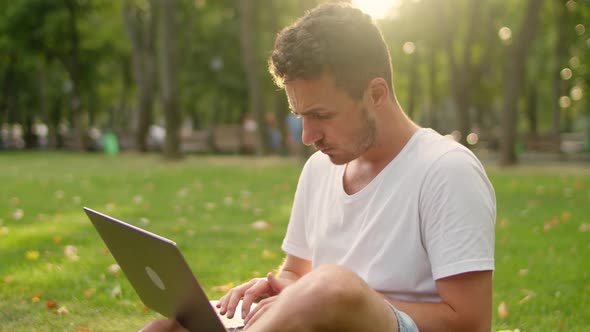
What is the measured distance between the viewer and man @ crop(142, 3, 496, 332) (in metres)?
2.44

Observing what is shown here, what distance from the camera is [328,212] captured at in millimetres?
3049

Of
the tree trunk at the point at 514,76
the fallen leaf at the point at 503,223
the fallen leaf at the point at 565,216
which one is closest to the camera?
the fallen leaf at the point at 503,223

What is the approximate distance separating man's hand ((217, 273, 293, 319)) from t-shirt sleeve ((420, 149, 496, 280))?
27.1 inches

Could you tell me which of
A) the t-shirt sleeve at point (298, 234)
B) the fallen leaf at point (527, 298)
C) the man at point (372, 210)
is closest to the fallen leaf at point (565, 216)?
the fallen leaf at point (527, 298)

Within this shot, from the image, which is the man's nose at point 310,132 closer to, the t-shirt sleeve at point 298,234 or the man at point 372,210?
the man at point 372,210

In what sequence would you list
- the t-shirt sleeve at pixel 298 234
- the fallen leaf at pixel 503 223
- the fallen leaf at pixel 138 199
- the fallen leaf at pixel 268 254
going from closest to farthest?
the t-shirt sleeve at pixel 298 234 < the fallen leaf at pixel 268 254 < the fallen leaf at pixel 503 223 < the fallen leaf at pixel 138 199

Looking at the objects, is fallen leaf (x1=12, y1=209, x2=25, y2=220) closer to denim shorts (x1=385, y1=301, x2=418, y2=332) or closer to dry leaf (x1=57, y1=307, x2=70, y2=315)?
dry leaf (x1=57, y1=307, x2=70, y2=315)

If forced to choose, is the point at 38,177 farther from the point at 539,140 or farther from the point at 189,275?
the point at 539,140

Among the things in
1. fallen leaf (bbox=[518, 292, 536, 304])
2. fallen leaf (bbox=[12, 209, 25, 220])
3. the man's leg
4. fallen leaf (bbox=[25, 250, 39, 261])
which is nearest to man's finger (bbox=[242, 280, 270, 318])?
the man's leg

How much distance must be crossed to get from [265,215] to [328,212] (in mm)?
6374

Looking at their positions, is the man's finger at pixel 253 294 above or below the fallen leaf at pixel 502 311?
above

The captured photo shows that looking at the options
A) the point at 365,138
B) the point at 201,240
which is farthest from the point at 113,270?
the point at 365,138

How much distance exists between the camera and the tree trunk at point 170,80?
18922 millimetres

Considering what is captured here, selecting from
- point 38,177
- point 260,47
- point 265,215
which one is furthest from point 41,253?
point 260,47
